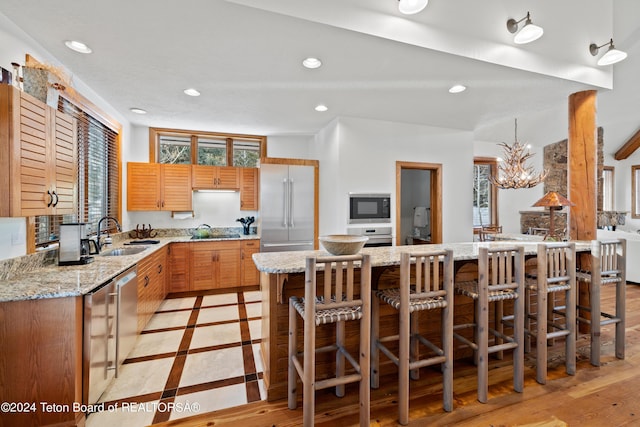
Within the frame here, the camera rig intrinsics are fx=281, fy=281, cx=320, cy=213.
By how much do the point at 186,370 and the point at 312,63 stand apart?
2.80 m

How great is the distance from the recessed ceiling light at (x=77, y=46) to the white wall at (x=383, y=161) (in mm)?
2694

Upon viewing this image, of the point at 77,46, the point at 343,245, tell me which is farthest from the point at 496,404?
the point at 77,46

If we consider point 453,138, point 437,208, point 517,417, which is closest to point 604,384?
point 517,417

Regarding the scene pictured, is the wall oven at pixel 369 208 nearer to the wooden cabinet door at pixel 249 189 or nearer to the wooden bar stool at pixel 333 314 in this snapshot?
the wooden cabinet door at pixel 249 189

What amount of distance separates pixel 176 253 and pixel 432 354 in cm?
355

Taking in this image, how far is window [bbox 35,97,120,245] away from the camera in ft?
8.18

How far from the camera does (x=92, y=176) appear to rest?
324 centimetres

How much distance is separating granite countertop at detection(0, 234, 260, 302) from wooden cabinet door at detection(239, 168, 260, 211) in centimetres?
239

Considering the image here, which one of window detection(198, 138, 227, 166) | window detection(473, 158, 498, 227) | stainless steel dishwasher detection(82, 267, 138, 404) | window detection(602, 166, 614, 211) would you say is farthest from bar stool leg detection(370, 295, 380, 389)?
window detection(602, 166, 614, 211)

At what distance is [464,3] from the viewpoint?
2.19 metres

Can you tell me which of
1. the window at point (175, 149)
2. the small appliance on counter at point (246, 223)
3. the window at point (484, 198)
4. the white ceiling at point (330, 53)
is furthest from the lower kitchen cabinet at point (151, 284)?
the window at point (484, 198)

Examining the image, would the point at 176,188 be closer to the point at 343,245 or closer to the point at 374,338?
the point at 343,245

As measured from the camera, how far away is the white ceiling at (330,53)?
6.24 ft

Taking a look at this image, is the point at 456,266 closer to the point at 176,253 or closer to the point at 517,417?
the point at 517,417
